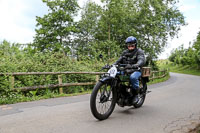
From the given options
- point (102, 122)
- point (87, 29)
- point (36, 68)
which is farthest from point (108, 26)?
point (102, 122)

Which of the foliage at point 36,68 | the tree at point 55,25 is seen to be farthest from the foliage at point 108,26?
the foliage at point 36,68

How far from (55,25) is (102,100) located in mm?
26882

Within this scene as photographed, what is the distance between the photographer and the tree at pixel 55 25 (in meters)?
28.5

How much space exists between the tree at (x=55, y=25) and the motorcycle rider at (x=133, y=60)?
77.4 ft

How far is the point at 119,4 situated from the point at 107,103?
913 inches

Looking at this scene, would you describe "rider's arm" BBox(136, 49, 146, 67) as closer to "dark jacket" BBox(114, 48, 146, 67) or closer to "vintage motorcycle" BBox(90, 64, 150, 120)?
"dark jacket" BBox(114, 48, 146, 67)

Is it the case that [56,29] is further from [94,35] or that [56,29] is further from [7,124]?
[7,124]

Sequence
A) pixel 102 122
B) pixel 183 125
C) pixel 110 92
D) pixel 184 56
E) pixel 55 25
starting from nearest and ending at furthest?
pixel 183 125, pixel 102 122, pixel 110 92, pixel 55 25, pixel 184 56

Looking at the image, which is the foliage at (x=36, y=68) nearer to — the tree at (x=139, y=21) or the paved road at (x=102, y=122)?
the paved road at (x=102, y=122)

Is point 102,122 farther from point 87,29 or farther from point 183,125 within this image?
point 87,29

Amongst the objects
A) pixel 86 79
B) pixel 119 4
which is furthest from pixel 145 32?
pixel 86 79

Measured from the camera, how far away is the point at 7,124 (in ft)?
13.5

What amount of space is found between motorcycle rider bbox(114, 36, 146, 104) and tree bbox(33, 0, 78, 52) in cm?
2359

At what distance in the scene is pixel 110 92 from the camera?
15.1ft
